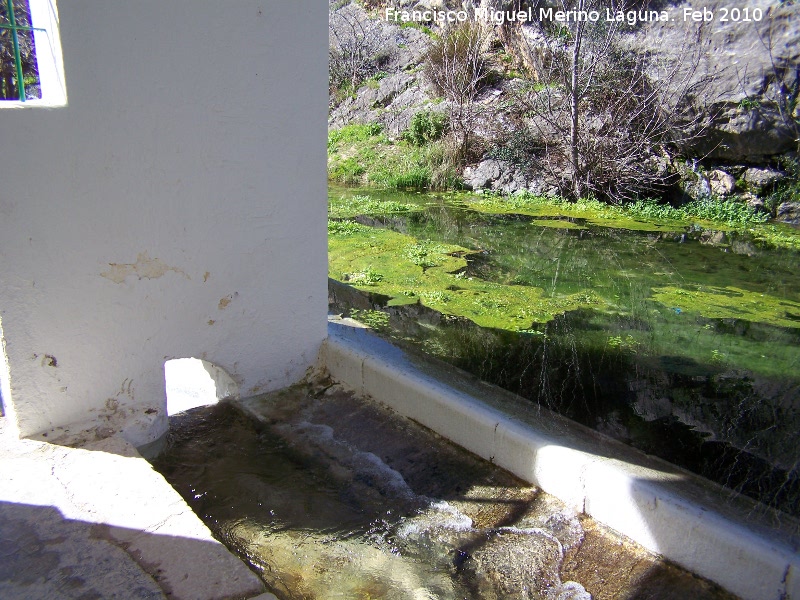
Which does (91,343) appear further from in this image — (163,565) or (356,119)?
(356,119)

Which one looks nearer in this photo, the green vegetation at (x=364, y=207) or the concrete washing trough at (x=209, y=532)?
the concrete washing trough at (x=209, y=532)

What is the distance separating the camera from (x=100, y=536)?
→ 2.37m

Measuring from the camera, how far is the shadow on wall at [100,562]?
212 centimetres

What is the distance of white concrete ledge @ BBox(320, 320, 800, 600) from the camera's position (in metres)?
2.35

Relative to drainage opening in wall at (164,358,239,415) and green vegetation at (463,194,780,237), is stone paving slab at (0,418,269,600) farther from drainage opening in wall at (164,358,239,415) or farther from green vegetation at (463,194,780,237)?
green vegetation at (463,194,780,237)

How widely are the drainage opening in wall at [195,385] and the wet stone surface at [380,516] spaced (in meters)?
0.15

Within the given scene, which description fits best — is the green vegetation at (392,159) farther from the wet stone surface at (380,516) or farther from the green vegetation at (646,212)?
the wet stone surface at (380,516)

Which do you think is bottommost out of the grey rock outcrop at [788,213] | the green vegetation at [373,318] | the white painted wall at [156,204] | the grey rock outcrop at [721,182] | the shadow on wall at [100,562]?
the green vegetation at [373,318]

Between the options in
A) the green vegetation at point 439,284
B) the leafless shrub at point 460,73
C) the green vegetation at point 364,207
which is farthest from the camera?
the leafless shrub at point 460,73

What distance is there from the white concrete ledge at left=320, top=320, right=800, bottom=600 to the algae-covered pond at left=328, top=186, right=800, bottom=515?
2.14 ft

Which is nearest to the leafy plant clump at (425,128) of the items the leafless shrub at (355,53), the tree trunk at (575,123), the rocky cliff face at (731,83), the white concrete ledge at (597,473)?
the rocky cliff face at (731,83)

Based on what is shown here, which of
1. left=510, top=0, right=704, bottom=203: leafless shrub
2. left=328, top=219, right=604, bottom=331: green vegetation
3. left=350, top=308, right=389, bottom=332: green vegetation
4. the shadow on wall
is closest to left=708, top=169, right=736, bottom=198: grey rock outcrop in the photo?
left=510, top=0, right=704, bottom=203: leafless shrub

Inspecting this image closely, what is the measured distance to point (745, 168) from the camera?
39.0 ft

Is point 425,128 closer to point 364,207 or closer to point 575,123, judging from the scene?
point 575,123
